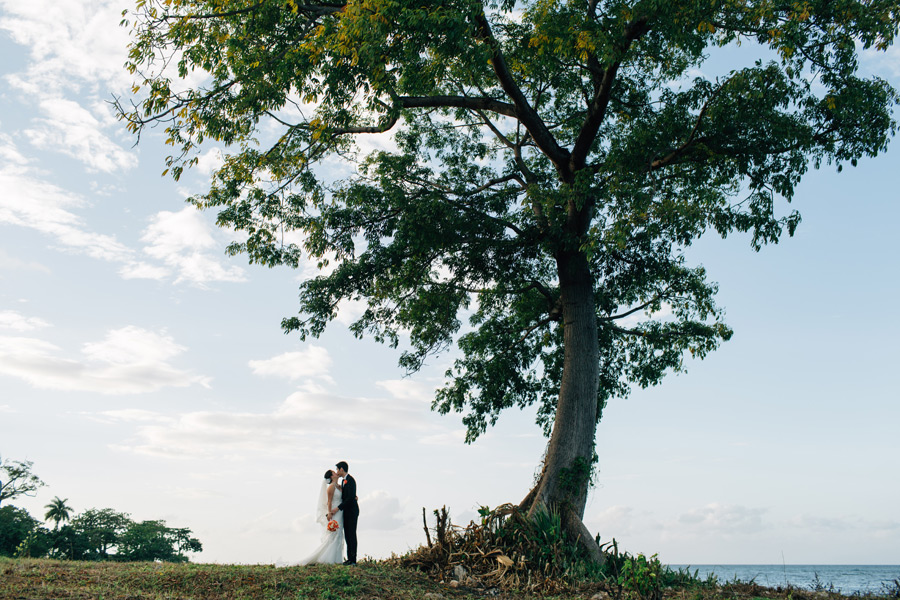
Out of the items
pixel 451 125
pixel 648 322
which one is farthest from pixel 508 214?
pixel 648 322

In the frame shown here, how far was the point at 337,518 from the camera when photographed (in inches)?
485

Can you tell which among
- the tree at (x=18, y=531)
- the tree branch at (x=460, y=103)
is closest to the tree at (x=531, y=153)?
the tree branch at (x=460, y=103)

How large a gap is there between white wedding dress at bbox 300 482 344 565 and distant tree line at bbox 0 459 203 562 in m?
33.6

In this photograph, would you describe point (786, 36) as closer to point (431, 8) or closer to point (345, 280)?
point (431, 8)

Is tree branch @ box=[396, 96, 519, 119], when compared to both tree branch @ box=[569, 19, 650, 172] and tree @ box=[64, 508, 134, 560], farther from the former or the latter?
tree @ box=[64, 508, 134, 560]

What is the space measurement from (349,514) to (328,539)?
601 mm

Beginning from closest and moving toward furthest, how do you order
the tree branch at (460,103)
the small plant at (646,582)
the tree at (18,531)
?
the small plant at (646,582) → the tree branch at (460,103) → the tree at (18,531)

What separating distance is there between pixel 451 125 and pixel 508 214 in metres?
3.34

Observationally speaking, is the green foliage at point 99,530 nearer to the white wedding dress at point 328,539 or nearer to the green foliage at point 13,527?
the green foliage at point 13,527

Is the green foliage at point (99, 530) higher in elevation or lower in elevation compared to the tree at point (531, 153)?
lower

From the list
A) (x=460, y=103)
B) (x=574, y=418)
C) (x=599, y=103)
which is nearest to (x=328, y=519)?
(x=574, y=418)

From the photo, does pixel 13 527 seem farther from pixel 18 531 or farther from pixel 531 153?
pixel 531 153

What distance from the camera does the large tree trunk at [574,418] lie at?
41.4 feet

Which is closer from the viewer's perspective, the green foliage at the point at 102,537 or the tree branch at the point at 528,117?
the tree branch at the point at 528,117
